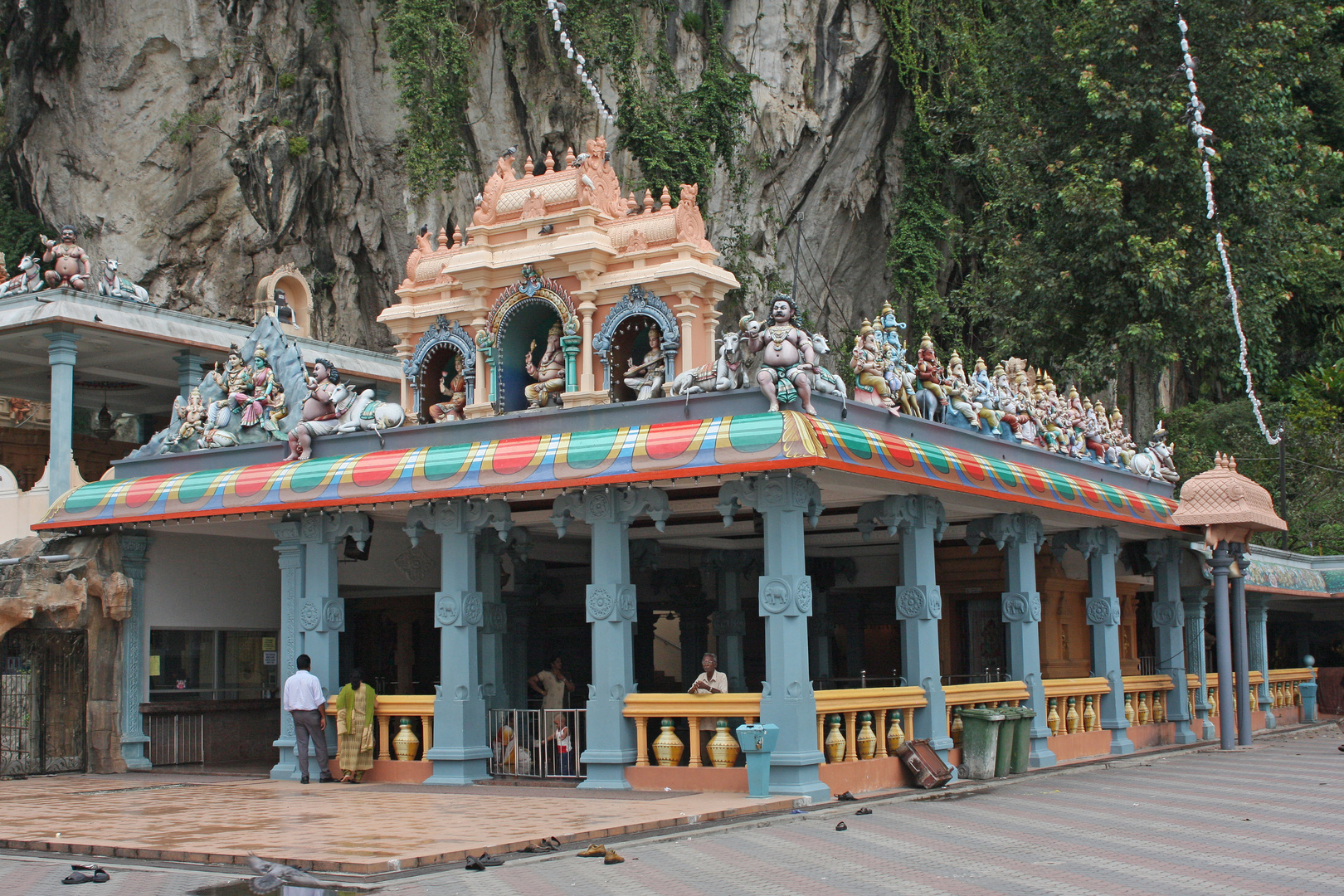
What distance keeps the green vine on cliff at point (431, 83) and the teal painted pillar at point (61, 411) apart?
12407 millimetres

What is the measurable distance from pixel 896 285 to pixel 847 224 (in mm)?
2168

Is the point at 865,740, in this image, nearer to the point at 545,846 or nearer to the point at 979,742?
the point at 979,742

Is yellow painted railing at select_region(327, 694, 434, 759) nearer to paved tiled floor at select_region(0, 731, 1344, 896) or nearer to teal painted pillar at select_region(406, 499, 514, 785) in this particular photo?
teal painted pillar at select_region(406, 499, 514, 785)

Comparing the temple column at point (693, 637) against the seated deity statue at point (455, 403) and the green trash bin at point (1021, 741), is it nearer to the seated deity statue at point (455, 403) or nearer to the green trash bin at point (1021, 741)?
the seated deity statue at point (455, 403)

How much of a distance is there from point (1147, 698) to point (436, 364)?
12350 millimetres

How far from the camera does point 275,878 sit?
9648 millimetres

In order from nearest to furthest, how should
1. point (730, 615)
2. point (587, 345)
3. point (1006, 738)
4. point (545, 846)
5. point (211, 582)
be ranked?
point (545, 846), point (1006, 738), point (587, 345), point (211, 582), point (730, 615)

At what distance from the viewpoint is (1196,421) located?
38594mm

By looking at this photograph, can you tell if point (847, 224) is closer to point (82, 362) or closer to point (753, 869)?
point (82, 362)

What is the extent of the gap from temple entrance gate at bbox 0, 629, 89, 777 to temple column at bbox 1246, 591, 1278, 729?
20.2m

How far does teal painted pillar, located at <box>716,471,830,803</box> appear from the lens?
14.3 m

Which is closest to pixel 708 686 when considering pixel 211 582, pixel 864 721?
pixel 864 721

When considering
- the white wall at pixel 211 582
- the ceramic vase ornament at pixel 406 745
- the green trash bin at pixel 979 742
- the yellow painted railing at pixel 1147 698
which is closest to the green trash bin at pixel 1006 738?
the green trash bin at pixel 979 742

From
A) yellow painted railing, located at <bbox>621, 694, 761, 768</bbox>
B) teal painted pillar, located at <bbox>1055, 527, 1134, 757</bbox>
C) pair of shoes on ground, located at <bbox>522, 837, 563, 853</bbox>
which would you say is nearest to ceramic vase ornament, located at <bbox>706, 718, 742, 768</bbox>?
yellow painted railing, located at <bbox>621, 694, 761, 768</bbox>
